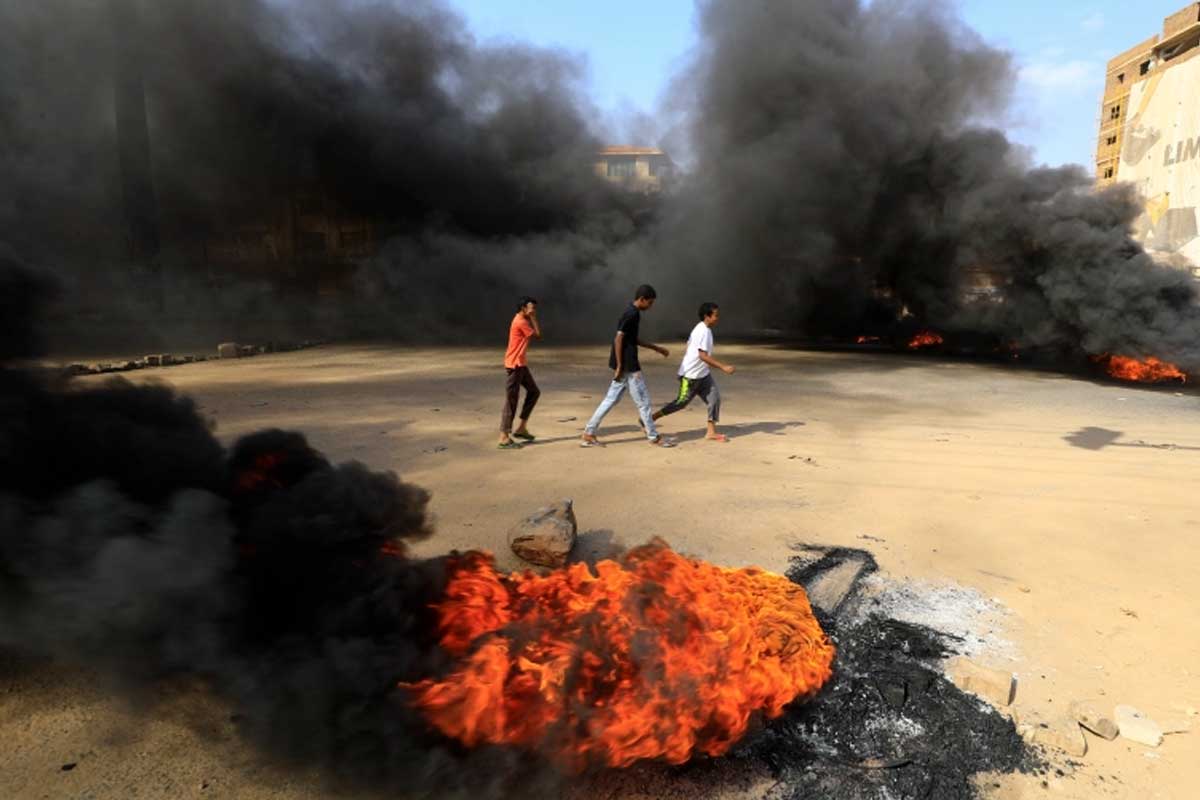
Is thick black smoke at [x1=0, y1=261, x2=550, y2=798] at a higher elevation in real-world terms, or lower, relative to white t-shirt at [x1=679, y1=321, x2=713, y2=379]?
lower

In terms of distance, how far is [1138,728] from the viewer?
2430mm

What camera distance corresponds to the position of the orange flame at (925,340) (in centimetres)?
1667

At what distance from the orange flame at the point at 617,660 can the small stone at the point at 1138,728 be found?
1040mm

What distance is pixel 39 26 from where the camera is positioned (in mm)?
13930

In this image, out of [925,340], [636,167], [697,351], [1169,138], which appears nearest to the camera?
[697,351]

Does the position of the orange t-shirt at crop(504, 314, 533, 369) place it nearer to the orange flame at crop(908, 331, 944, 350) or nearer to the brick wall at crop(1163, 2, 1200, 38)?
the orange flame at crop(908, 331, 944, 350)

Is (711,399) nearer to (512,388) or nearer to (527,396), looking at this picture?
(527,396)

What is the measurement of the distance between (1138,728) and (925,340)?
52.3ft

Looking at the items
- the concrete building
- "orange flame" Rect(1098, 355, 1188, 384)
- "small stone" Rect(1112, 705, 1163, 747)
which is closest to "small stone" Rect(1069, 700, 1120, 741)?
"small stone" Rect(1112, 705, 1163, 747)

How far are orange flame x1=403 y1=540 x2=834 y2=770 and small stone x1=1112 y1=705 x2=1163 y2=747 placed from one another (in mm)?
1040

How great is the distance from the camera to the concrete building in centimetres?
2641

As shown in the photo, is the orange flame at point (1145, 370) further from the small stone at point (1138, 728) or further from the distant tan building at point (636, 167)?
the distant tan building at point (636, 167)

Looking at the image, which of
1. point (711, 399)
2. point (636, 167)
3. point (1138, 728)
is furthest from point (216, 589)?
point (636, 167)

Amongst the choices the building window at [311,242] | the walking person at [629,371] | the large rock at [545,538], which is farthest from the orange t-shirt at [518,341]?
the building window at [311,242]
